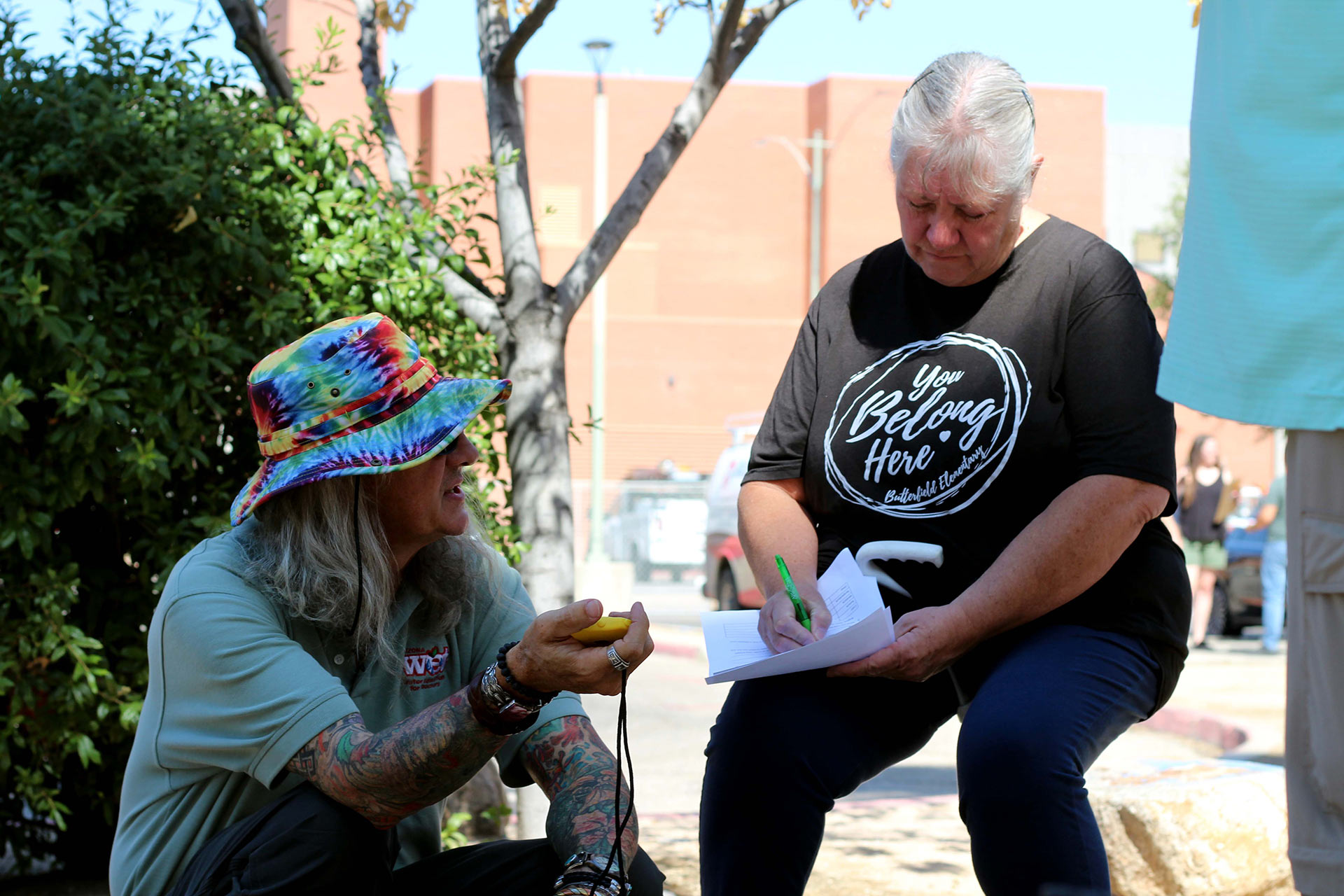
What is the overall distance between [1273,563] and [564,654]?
11485 mm

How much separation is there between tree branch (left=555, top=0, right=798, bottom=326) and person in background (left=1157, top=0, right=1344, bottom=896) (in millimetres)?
2704

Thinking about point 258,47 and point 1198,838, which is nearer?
point 1198,838

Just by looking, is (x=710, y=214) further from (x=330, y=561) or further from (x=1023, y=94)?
(x=330, y=561)

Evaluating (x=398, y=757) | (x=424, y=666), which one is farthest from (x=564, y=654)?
(x=424, y=666)

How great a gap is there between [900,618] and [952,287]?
0.69 meters

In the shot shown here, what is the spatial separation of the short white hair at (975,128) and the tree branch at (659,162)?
1880mm

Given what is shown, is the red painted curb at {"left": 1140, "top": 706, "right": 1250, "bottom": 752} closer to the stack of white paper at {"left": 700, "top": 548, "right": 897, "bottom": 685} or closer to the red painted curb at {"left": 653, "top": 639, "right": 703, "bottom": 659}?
the red painted curb at {"left": 653, "top": 639, "right": 703, "bottom": 659}

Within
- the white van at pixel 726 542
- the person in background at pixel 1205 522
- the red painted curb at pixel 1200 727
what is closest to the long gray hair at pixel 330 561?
the red painted curb at pixel 1200 727

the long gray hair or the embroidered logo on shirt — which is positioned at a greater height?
the long gray hair

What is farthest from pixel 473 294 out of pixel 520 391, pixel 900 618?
pixel 900 618

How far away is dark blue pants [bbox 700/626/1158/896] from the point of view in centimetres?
220

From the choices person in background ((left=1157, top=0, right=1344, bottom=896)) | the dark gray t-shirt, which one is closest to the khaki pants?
person in background ((left=1157, top=0, right=1344, bottom=896))

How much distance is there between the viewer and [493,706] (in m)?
2.05

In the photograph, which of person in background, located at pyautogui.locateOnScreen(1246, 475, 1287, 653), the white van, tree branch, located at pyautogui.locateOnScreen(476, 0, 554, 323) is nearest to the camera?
tree branch, located at pyautogui.locateOnScreen(476, 0, 554, 323)
